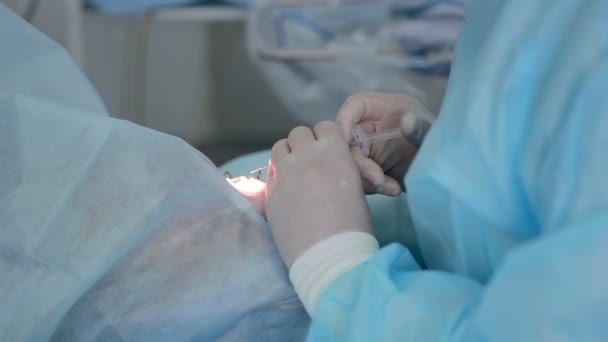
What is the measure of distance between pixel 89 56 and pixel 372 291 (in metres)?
1.77

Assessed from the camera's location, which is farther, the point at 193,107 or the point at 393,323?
the point at 193,107

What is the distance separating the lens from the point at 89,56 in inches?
80.0

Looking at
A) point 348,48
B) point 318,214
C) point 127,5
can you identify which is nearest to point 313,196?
point 318,214

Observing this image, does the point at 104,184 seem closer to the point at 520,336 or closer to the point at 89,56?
the point at 520,336

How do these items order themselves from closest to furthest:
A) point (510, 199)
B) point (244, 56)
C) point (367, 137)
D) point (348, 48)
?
point (510, 199) < point (367, 137) < point (348, 48) < point (244, 56)

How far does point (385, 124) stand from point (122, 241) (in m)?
0.28

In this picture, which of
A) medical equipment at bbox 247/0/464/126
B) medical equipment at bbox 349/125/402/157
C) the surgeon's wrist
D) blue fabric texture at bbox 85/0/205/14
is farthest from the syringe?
blue fabric texture at bbox 85/0/205/14

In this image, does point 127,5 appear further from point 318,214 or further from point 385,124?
point 318,214

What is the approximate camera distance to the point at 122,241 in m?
0.50

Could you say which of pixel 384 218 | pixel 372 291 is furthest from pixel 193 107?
pixel 372 291

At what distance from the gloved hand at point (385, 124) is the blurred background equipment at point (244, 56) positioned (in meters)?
0.68

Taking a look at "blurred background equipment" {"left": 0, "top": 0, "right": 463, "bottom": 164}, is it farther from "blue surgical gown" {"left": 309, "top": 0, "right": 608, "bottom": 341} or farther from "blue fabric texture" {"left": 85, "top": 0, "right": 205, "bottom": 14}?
"blue surgical gown" {"left": 309, "top": 0, "right": 608, "bottom": 341}

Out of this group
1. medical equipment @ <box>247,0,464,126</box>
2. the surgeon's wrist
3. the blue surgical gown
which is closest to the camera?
the blue surgical gown

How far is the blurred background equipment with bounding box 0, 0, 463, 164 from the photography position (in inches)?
61.8
